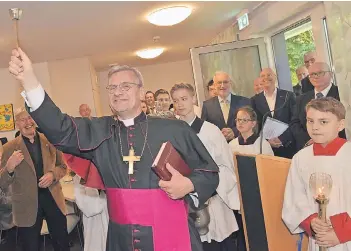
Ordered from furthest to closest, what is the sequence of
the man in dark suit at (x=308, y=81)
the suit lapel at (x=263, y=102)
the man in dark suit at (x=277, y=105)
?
the suit lapel at (x=263, y=102) < the man in dark suit at (x=308, y=81) < the man in dark suit at (x=277, y=105)

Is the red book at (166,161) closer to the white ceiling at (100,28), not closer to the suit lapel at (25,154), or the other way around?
the suit lapel at (25,154)

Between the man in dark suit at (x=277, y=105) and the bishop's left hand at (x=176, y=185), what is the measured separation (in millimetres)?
2071

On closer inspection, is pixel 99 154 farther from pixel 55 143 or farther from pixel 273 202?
pixel 273 202

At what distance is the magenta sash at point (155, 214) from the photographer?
183 centimetres

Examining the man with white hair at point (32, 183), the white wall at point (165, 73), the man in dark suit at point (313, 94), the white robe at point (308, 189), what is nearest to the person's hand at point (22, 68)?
the white robe at point (308, 189)

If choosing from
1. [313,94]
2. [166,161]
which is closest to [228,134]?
[313,94]

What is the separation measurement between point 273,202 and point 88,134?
1179 millimetres

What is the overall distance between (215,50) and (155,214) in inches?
185

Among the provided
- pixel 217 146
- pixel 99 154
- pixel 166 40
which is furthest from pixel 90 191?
pixel 166 40

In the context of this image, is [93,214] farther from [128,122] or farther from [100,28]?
[100,28]

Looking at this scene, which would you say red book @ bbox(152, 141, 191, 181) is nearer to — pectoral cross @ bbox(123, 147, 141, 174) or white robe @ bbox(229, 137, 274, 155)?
pectoral cross @ bbox(123, 147, 141, 174)

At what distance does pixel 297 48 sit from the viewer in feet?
18.3

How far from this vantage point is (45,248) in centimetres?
482

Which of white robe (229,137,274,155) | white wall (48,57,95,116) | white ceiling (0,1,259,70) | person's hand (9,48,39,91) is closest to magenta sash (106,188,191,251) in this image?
person's hand (9,48,39,91)
